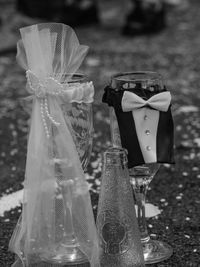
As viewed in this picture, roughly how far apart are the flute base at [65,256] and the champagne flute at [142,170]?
0.70 ft

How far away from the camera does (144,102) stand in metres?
1.81

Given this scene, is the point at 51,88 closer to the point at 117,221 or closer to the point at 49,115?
the point at 49,115

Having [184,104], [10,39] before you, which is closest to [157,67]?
[184,104]

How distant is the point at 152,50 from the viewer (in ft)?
21.0

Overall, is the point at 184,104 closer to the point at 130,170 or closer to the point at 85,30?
the point at 130,170

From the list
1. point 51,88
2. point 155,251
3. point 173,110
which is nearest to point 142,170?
point 155,251

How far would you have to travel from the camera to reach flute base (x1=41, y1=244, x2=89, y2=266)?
72.7 inches

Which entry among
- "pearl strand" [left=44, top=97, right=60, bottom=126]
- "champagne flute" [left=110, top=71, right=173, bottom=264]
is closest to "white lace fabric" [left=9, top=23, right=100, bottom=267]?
"pearl strand" [left=44, top=97, right=60, bottom=126]

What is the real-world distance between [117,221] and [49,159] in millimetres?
277

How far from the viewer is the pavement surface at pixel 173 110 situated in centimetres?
223

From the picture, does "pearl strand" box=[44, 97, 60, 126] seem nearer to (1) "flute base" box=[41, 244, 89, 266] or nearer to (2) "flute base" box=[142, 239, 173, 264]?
(1) "flute base" box=[41, 244, 89, 266]

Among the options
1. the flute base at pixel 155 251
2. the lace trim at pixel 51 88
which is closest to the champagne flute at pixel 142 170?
the flute base at pixel 155 251

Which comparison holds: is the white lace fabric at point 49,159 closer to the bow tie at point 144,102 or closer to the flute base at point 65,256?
the flute base at point 65,256

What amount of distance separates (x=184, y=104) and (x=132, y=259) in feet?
8.31
